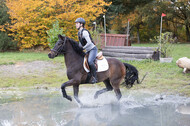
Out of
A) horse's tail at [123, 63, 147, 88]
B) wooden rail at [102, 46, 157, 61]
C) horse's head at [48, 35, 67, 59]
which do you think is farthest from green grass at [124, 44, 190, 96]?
horse's head at [48, 35, 67, 59]

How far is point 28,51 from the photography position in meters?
20.9

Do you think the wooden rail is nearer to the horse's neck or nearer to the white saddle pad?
the white saddle pad

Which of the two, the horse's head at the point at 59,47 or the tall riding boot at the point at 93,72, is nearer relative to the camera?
the horse's head at the point at 59,47

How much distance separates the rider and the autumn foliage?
1155 centimetres

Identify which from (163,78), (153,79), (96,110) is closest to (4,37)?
(153,79)

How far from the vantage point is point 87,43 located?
6.86 meters

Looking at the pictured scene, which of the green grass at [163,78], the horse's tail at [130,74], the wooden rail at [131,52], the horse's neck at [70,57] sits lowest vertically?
the green grass at [163,78]

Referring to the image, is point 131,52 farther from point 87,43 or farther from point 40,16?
point 87,43

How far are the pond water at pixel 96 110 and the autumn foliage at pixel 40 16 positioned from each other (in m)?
10.9

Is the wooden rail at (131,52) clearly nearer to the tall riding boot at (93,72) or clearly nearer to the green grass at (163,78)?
the green grass at (163,78)

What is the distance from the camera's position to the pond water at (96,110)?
5.74m

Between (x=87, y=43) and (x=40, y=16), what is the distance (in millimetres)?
13373

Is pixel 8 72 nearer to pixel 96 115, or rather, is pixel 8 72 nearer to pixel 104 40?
pixel 96 115

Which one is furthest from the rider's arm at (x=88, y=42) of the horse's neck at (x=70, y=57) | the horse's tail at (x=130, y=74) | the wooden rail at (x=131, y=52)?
the wooden rail at (x=131, y=52)
